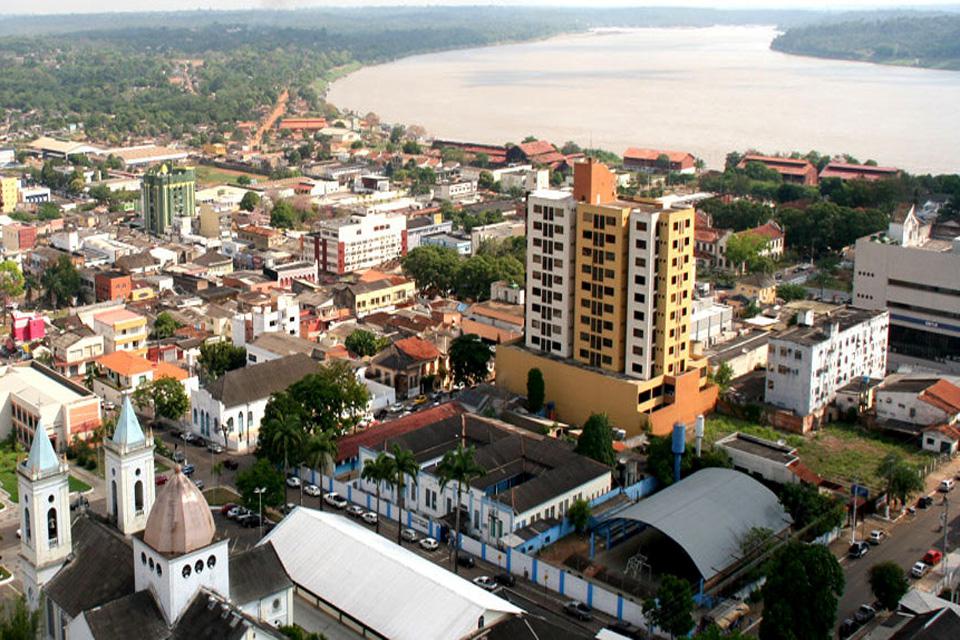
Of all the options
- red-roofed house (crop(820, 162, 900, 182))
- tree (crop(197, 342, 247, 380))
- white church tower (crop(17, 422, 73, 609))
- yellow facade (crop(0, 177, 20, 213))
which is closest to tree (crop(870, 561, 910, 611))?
white church tower (crop(17, 422, 73, 609))

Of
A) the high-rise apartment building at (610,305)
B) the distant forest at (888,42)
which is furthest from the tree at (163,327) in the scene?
the distant forest at (888,42)

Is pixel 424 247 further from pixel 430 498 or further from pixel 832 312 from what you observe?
pixel 430 498

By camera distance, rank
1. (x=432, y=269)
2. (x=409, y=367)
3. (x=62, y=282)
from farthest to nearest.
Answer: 1. (x=432, y=269)
2. (x=62, y=282)
3. (x=409, y=367)

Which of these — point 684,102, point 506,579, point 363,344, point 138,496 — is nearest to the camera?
point 138,496

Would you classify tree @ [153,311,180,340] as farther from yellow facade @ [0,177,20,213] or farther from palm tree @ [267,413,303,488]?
yellow facade @ [0,177,20,213]

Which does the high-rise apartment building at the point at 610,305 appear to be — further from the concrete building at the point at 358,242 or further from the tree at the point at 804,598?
the concrete building at the point at 358,242

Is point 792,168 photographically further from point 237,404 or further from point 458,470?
point 458,470

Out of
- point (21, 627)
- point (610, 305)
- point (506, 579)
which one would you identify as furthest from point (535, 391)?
point (21, 627)
